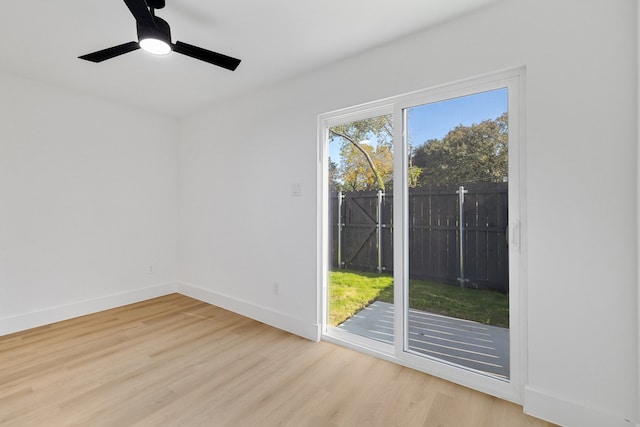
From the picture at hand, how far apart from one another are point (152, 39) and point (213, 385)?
2.19 meters

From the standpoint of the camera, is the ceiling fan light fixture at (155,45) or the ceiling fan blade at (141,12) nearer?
the ceiling fan blade at (141,12)

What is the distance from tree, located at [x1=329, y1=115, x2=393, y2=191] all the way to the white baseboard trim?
165 cm

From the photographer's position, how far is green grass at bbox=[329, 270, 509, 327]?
80.0 inches

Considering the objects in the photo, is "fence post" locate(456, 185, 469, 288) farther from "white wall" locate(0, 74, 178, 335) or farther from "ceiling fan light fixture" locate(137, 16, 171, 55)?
"white wall" locate(0, 74, 178, 335)

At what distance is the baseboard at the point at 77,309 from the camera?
2.86 meters

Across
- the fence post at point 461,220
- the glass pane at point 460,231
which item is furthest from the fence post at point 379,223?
the fence post at point 461,220

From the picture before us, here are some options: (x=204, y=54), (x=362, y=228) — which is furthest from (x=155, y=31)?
(x=362, y=228)

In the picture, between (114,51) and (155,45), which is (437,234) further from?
(114,51)

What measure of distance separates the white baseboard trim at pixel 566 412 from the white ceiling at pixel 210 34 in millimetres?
2404

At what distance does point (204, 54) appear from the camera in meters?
1.88

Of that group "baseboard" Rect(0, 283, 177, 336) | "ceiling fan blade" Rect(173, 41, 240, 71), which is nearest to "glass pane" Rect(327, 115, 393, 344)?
"ceiling fan blade" Rect(173, 41, 240, 71)

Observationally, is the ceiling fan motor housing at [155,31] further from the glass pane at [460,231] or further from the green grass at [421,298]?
the green grass at [421,298]

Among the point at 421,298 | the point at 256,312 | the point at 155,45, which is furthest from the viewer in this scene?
the point at 256,312

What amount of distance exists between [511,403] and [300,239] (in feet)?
6.39
